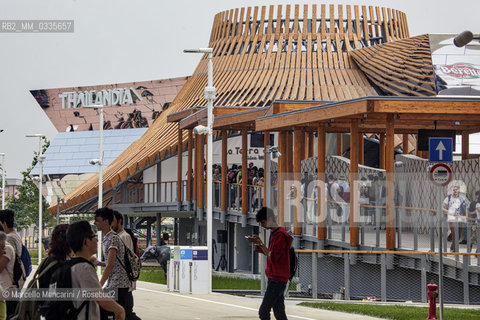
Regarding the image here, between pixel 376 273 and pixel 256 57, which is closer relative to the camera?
pixel 376 273

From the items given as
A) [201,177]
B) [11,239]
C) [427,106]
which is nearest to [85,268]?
[11,239]

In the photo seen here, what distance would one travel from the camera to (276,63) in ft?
175

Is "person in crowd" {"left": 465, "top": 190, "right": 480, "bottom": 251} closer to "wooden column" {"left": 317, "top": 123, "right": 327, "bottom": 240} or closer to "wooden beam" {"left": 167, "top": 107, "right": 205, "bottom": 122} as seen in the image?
"wooden column" {"left": 317, "top": 123, "right": 327, "bottom": 240}

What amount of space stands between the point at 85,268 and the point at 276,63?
4555 centimetres

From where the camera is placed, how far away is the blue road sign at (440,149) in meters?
16.5

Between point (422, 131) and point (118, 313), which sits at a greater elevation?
point (422, 131)

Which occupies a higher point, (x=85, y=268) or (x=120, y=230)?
(x=120, y=230)

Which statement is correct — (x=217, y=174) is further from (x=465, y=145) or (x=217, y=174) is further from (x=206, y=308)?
(x=206, y=308)

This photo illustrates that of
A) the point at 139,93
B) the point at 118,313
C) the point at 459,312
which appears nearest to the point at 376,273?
the point at 459,312

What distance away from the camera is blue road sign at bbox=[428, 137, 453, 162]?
16.5 metres

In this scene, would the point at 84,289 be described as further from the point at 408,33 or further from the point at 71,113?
the point at 71,113

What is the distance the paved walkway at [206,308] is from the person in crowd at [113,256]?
5305 mm

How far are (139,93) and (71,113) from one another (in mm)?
6139

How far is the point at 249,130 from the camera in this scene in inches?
1592
